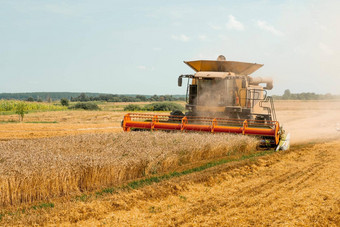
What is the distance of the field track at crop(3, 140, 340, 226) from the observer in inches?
224

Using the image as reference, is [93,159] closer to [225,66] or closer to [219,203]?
[219,203]

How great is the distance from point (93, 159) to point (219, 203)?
282 cm

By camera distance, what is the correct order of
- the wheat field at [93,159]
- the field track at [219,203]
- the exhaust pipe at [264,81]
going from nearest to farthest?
the field track at [219,203], the wheat field at [93,159], the exhaust pipe at [264,81]

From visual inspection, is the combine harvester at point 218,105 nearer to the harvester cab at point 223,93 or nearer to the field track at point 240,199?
the harvester cab at point 223,93

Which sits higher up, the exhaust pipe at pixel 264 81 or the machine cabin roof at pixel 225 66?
the machine cabin roof at pixel 225 66

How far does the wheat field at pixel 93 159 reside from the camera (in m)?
6.63

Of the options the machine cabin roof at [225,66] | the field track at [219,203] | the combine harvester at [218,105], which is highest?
the machine cabin roof at [225,66]

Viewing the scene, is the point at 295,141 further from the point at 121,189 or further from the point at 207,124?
the point at 121,189

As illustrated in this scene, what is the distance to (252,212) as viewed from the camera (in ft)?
20.0

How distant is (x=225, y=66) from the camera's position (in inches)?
612

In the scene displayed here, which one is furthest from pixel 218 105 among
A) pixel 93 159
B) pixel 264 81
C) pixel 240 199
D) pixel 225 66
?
pixel 240 199

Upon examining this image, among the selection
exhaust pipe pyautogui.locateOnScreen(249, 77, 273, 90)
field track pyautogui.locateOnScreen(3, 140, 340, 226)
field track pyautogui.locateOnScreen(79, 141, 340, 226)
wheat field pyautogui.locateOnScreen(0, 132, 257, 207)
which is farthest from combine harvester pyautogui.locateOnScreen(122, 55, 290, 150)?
field track pyautogui.locateOnScreen(3, 140, 340, 226)

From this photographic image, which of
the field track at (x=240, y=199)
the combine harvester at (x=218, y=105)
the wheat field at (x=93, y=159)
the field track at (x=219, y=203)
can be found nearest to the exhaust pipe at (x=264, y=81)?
the combine harvester at (x=218, y=105)

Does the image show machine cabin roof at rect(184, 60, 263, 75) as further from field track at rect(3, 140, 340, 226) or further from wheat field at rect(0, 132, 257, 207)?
field track at rect(3, 140, 340, 226)
